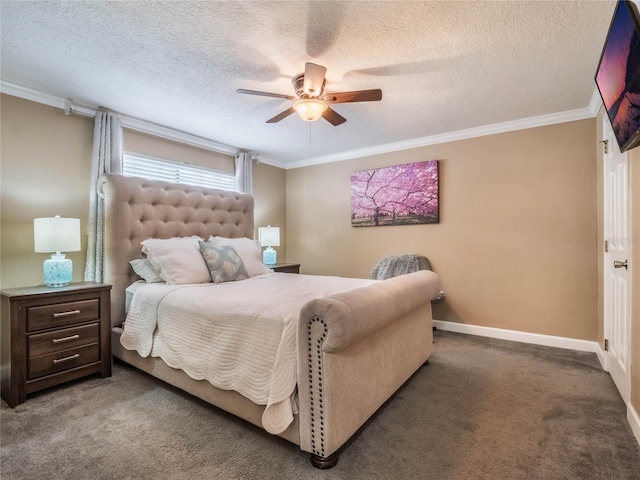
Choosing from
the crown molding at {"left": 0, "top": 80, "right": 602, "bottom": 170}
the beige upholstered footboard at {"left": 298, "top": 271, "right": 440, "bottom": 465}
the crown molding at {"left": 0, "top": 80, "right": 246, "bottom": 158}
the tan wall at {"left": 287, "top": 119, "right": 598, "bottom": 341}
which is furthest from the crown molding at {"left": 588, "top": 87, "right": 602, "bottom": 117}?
the crown molding at {"left": 0, "top": 80, "right": 246, "bottom": 158}

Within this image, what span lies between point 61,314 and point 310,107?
8.07 feet

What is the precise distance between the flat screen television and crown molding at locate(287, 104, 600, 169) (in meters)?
1.54

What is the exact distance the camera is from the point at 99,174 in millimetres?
3043

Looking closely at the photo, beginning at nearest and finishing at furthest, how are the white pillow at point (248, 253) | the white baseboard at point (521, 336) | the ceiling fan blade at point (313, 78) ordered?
the ceiling fan blade at point (313, 78)
the white baseboard at point (521, 336)
the white pillow at point (248, 253)

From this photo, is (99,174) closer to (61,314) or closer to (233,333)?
(61,314)

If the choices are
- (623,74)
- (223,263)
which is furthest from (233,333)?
(623,74)

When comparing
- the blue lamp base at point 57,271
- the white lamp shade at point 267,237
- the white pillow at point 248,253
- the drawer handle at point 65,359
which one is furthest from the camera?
the white lamp shade at point 267,237

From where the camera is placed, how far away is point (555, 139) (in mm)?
3332

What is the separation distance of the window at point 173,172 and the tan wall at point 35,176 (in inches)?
17.0

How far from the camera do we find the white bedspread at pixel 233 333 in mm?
1630

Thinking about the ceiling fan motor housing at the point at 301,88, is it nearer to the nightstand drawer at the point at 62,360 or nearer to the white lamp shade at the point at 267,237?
the white lamp shade at the point at 267,237

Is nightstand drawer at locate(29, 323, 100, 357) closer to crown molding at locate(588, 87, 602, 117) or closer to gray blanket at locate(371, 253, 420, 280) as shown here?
gray blanket at locate(371, 253, 420, 280)

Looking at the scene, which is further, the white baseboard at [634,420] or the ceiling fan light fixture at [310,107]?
the ceiling fan light fixture at [310,107]

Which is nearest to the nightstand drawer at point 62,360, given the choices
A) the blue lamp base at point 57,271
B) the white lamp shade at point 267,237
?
the blue lamp base at point 57,271
